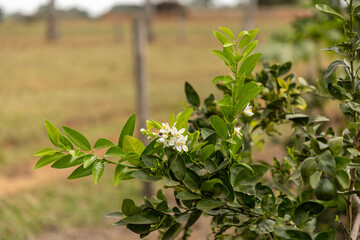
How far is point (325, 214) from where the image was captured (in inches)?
126

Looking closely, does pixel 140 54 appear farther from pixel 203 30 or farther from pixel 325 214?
pixel 203 30

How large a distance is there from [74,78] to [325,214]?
36.6 feet

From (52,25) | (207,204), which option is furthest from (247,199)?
(52,25)

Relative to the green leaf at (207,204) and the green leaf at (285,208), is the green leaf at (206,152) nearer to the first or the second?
the green leaf at (207,204)

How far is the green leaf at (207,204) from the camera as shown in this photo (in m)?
0.83

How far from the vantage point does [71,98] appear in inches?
427

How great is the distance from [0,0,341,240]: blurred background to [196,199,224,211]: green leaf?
51 cm

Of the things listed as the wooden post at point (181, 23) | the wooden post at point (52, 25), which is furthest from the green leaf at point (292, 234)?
the wooden post at point (181, 23)

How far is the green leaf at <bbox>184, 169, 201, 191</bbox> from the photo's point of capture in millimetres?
846

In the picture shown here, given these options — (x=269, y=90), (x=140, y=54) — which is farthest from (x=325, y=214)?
(x=140, y=54)

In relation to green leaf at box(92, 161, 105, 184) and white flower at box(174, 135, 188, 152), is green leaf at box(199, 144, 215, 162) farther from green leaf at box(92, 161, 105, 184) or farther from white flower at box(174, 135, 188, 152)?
green leaf at box(92, 161, 105, 184)

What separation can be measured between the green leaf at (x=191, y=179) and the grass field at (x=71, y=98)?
2588 mm

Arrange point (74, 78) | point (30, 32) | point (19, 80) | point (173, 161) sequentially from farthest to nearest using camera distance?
point (30, 32)
point (74, 78)
point (19, 80)
point (173, 161)

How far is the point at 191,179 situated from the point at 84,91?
11.3 metres
